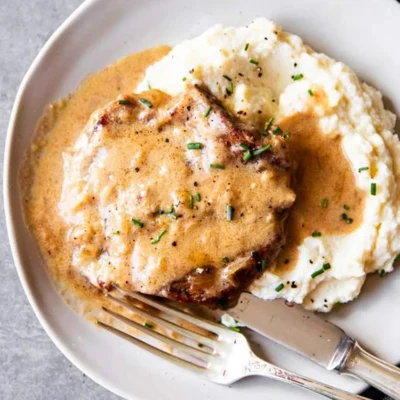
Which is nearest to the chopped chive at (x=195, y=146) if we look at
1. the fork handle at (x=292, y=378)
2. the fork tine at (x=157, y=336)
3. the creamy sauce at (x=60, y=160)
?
the creamy sauce at (x=60, y=160)

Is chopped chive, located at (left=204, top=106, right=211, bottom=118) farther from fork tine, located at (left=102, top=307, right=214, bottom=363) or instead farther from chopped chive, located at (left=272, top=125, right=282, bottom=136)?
fork tine, located at (left=102, top=307, right=214, bottom=363)

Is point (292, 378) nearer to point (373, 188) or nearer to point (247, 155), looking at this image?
point (373, 188)

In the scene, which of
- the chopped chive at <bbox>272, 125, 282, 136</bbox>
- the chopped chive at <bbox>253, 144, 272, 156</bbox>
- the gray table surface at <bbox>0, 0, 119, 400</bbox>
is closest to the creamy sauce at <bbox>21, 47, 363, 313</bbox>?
the chopped chive at <bbox>272, 125, 282, 136</bbox>

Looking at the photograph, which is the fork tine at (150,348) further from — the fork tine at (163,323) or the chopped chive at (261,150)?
the chopped chive at (261,150)

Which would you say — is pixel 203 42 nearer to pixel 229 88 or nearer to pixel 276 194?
pixel 229 88

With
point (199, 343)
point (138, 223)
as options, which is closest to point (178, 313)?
point (199, 343)
